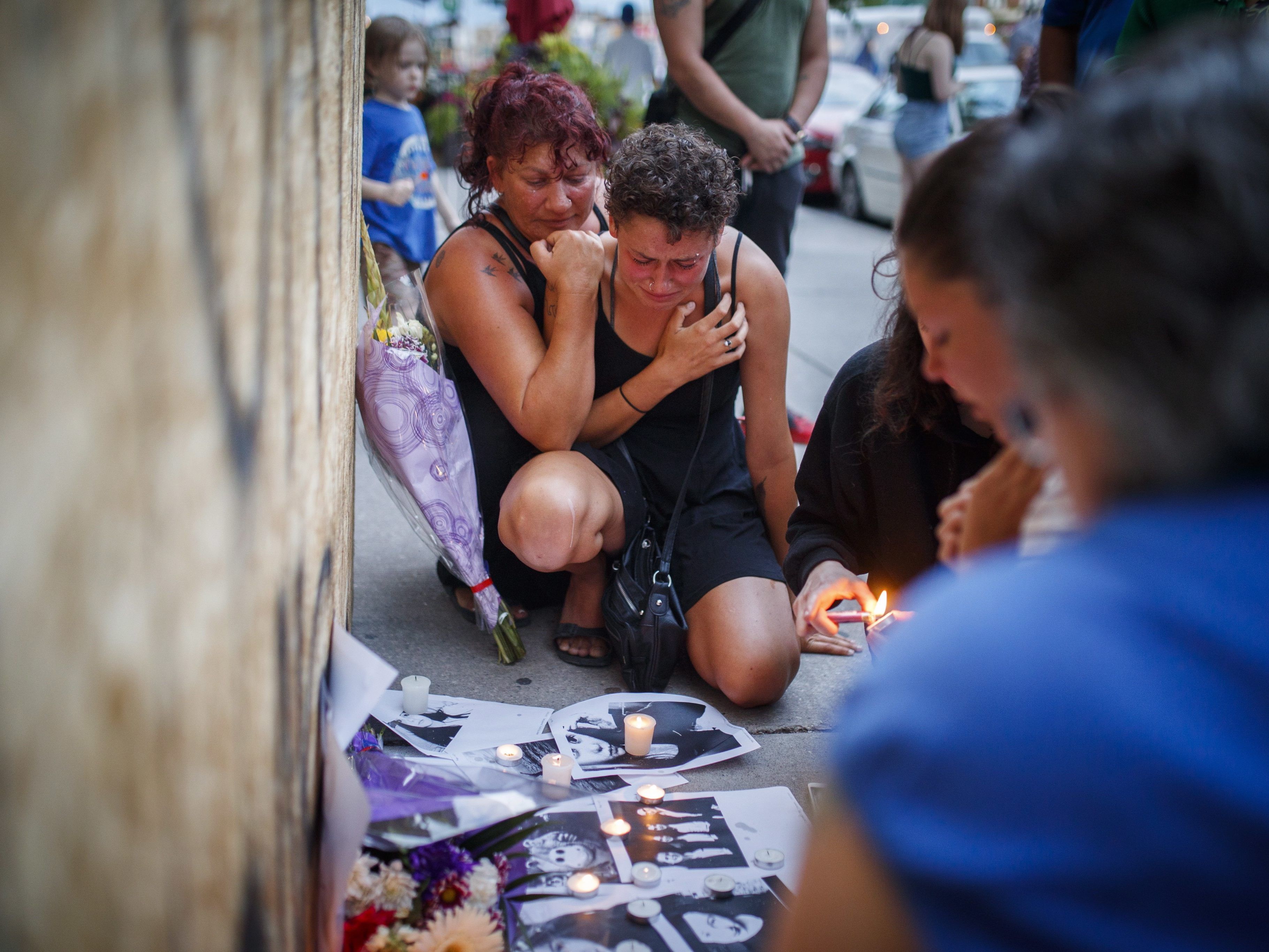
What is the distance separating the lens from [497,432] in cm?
265

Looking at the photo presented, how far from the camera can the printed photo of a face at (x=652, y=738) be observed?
2.07 meters

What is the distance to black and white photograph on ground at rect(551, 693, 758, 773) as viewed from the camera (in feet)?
6.79

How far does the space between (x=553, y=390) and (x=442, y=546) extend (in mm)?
460

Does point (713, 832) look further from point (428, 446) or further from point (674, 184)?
point (674, 184)

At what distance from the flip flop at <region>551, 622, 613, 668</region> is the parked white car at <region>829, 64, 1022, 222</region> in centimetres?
673

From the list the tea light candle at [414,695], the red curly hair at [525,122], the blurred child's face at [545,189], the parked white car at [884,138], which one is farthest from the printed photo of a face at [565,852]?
the parked white car at [884,138]

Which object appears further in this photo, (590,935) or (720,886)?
(720,886)

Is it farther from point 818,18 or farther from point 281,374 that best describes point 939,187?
point 818,18

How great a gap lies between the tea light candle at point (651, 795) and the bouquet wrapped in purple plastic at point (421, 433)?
73 centimetres

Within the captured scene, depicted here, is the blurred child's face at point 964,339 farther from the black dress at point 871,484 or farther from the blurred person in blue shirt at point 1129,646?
the black dress at point 871,484

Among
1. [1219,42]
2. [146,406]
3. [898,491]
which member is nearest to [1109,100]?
[1219,42]

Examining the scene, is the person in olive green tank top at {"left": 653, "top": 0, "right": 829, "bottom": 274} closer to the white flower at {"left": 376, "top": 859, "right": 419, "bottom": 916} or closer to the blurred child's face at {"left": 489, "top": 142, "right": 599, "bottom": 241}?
the blurred child's face at {"left": 489, "top": 142, "right": 599, "bottom": 241}

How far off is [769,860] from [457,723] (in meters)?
0.77

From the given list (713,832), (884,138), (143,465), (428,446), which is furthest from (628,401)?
(884,138)
